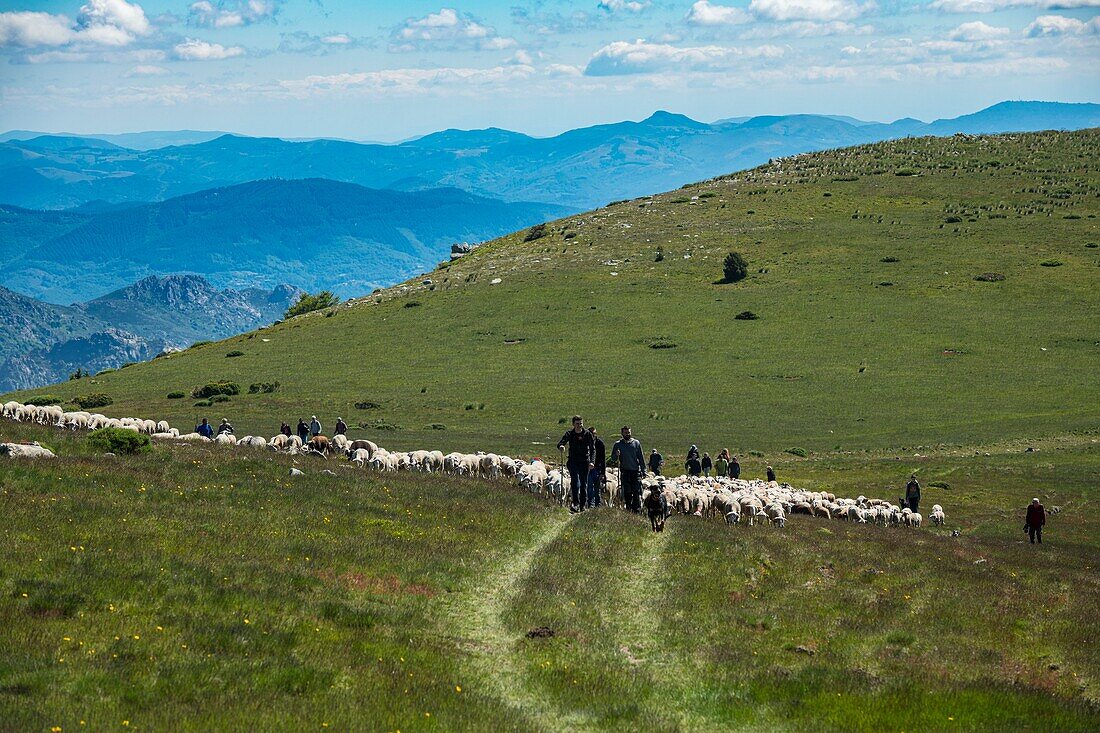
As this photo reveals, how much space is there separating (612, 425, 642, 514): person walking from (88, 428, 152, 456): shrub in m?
12.4

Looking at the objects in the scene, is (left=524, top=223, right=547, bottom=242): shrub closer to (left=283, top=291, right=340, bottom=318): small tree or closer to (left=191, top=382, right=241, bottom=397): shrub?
(left=283, top=291, right=340, bottom=318): small tree

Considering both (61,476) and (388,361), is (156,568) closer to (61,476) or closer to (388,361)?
(61,476)

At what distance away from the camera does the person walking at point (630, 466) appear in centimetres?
2997

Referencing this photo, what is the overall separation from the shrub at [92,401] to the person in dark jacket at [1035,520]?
172 ft

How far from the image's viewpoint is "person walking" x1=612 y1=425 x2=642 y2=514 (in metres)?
30.0

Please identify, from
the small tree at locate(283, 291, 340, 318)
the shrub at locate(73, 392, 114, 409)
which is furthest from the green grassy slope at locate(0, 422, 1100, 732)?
the small tree at locate(283, 291, 340, 318)

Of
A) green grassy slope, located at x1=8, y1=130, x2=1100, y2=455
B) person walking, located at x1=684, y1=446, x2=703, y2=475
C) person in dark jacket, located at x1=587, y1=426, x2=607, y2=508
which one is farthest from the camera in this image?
green grassy slope, located at x1=8, y1=130, x2=1100, y2=455

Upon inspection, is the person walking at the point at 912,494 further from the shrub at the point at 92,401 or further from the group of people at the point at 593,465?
the shrub at the point at 92,401

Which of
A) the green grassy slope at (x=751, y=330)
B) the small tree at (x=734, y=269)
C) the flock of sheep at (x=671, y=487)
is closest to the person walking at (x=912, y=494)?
the flock of sheep at (x=671, y=487)

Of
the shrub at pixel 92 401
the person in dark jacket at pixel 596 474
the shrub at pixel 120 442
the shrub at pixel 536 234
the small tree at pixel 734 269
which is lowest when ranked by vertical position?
the shrub at pixel 92 401

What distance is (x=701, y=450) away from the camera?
183ft

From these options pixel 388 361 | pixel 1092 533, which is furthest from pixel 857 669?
pixel 388 361

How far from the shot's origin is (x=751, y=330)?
88.6m

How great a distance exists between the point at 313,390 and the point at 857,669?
59385 mm
